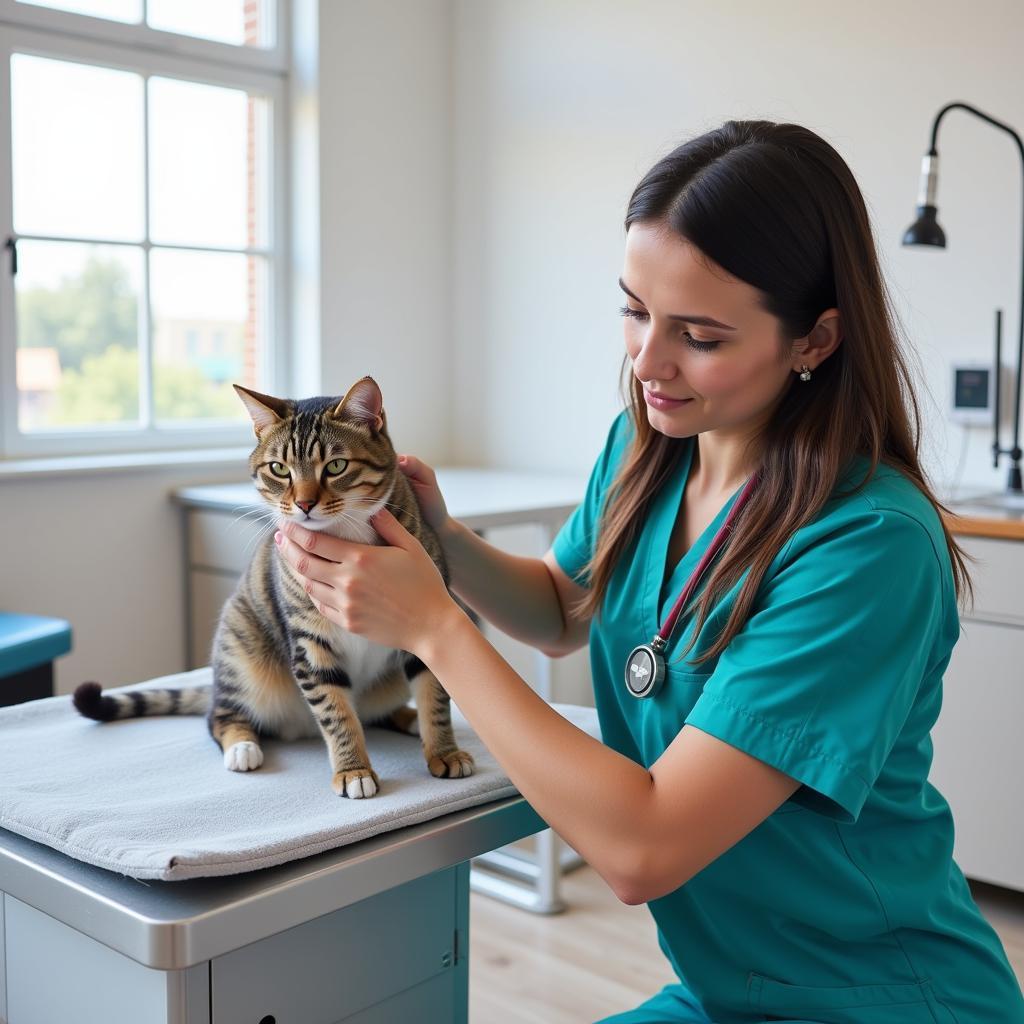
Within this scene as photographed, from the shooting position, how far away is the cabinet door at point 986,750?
2.34 metres

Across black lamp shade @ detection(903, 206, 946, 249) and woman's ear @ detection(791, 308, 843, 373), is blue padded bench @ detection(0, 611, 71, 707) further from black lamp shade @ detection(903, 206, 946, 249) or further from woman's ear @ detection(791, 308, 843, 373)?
black lamp shade @ detection(903, 206, 946, 249)

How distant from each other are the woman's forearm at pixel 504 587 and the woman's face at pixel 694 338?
13.7 inches

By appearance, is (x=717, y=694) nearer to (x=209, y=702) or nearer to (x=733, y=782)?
(x=733, y=782)

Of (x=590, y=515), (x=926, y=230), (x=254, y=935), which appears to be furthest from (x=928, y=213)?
(x=254, y=935)

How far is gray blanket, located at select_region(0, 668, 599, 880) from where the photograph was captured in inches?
35.2

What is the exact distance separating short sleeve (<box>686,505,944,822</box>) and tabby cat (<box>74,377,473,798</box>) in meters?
0.30

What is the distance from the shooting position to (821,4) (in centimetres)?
290

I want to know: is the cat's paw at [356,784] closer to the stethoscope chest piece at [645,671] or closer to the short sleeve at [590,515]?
the stethoscope chest piece at [645,671]

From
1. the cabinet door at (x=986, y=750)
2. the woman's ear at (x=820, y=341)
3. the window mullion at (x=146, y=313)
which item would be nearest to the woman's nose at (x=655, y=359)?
the woman's ear at (x=820, y=341)

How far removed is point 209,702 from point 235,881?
0.41m

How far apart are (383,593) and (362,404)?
23 cm

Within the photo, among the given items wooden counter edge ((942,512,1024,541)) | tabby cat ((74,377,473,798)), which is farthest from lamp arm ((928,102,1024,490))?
tabby cat ((74,377,473,798))

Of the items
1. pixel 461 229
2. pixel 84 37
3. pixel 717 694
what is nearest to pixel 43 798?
pixel 717 694

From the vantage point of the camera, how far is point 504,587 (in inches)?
54.7
